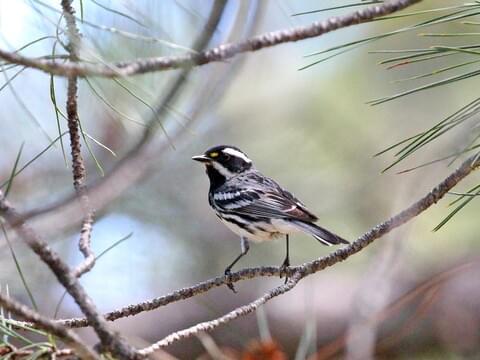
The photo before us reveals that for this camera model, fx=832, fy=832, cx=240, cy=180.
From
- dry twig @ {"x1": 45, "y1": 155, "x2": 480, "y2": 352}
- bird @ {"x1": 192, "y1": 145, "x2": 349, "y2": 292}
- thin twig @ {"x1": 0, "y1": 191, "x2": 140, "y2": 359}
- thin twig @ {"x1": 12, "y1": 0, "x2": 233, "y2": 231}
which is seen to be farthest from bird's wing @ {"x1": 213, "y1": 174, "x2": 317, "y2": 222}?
thin twig @ {"x1": 0, "y1": 191, "x2": 140, "y2": 359}

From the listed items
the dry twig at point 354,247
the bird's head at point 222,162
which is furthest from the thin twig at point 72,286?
the bird's head at point 222,162

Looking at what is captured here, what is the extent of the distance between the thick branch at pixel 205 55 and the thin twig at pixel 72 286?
0.22 m

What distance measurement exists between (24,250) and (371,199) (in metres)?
2.01

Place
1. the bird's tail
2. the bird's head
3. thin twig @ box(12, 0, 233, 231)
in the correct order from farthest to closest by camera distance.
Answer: the bird's head < the bird's tail < thin twig @ box(12, 0, 233, 231)

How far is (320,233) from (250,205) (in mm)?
512

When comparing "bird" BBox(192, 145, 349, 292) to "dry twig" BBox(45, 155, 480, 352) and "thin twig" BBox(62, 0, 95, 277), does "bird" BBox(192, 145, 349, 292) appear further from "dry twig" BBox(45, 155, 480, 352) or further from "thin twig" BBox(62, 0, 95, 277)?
"thin twig" BBox(62, 0, 95, 277)

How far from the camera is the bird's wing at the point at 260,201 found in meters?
3.08

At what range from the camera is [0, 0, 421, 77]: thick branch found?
3.87ft

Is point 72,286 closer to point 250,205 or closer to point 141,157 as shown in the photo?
point 141,157

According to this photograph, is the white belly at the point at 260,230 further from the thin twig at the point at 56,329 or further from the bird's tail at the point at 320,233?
the thin twig at the point at 56,329

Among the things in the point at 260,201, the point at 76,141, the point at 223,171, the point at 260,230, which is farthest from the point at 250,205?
the point at 76,141

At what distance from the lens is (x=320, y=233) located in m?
2.79

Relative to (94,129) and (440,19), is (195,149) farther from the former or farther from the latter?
(440,19)

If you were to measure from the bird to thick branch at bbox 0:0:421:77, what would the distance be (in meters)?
1.38
